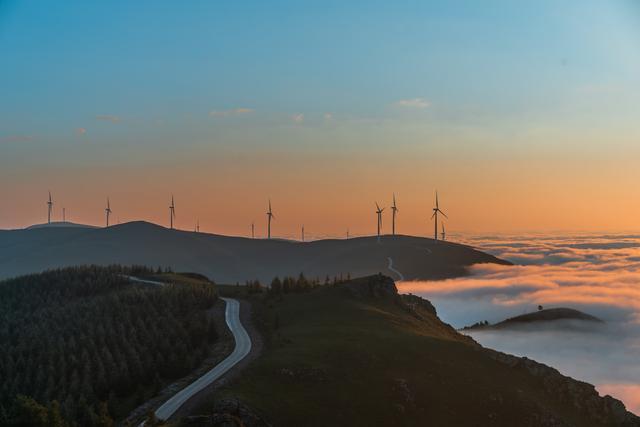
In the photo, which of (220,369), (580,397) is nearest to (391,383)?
(220,369)

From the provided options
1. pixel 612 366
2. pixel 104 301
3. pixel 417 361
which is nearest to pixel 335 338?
pixel 417 361

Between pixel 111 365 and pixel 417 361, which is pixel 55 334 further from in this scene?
pixel 417 361

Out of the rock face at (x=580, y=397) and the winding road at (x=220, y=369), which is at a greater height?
the winding road at (x=220, y=369)

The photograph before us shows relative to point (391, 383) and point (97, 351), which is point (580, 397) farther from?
point (97, 351)

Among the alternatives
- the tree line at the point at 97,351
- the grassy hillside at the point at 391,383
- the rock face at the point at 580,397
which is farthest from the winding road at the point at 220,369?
the rock face at the point at 580,397

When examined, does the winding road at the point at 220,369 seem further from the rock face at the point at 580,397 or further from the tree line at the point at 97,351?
the rock face at the point at 580,397

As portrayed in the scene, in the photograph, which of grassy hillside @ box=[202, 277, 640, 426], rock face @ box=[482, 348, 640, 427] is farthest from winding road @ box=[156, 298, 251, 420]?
rock face @ box=[482, 348, 640, 427]
